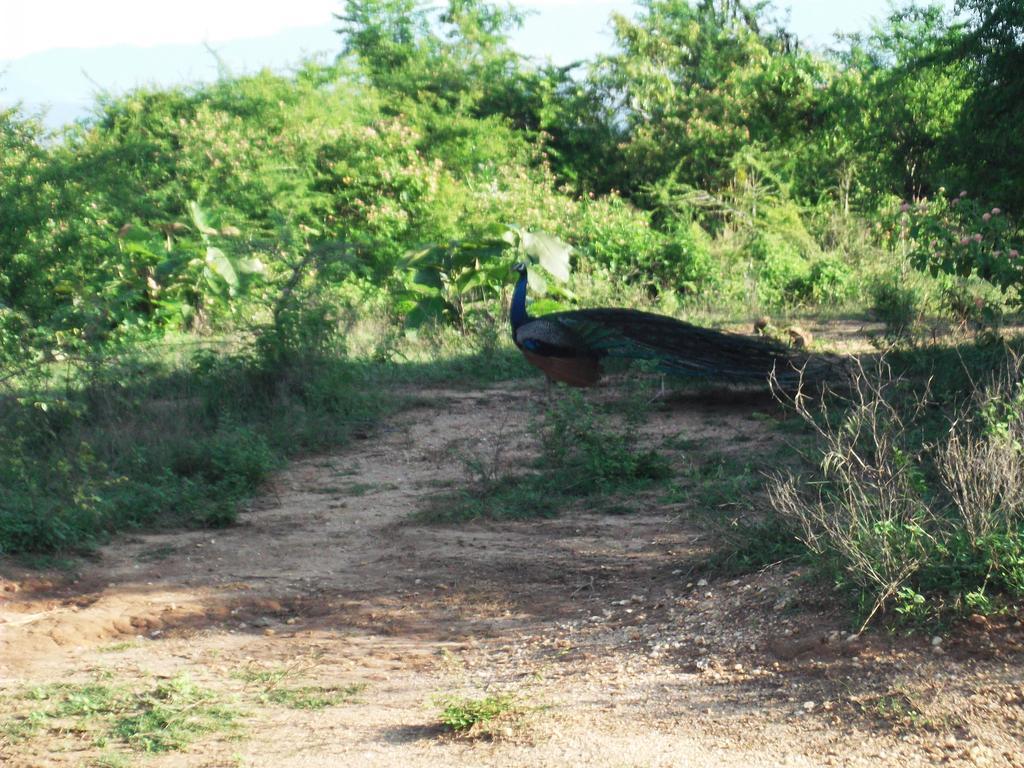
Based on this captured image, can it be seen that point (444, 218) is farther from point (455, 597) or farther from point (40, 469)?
point (455, 597)

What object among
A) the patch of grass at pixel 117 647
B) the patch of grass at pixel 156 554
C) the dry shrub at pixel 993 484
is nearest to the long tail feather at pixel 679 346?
the dry shrub at pixel 993 484

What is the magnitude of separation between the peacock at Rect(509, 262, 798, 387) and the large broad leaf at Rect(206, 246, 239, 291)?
438 cm

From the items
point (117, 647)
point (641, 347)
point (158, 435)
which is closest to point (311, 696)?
point (117, 647)

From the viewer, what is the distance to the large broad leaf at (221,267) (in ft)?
43.7

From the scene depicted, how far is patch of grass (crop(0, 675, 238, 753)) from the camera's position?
3959 mm

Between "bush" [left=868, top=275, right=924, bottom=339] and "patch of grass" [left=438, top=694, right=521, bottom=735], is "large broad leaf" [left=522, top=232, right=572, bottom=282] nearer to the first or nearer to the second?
"bush" [left=868, top=275, right=924, bottom=339]

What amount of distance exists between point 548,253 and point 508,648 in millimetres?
8633

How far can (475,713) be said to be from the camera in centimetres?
392

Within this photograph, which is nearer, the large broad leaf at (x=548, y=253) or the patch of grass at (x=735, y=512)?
the patch of grass at (x=735, y=512)

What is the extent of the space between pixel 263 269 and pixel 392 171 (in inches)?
118

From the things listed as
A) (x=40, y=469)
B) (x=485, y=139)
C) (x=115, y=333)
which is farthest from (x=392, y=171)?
(x=40, y=469)

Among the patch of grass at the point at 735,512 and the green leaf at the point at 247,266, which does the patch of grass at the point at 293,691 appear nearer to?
the patch of grass at the point at 735,512

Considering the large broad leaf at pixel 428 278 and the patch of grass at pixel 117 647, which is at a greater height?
the large broad leaf at pixel 428 278

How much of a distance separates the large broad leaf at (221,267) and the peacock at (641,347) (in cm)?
438
